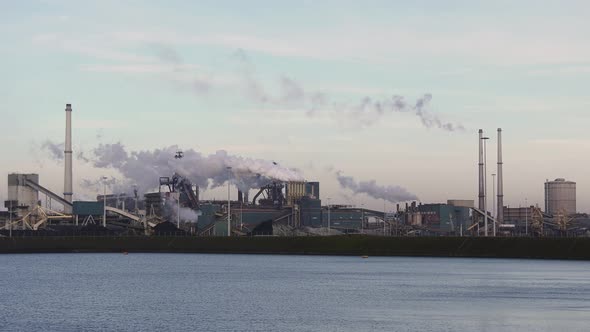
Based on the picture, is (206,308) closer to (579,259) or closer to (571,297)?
(571,297)

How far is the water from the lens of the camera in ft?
224

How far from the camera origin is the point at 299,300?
88875 mm

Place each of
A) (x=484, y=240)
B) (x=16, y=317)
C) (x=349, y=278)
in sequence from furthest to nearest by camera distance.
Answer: (x=484, y=240)
(x=349, y=278)
(x=16, y=317)

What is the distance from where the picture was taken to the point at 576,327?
64.2 meters

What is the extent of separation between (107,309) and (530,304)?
1353 inches

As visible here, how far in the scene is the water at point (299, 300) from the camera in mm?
68375

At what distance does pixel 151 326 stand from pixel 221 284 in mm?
43776

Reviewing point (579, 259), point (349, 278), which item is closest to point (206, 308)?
point (349, 278)

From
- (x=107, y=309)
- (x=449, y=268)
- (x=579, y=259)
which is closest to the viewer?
(x=107, y=309)

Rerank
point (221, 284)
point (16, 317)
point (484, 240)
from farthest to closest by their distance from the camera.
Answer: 1. point (484, 240)
2. point (221, 284)
3. point (16, 317)

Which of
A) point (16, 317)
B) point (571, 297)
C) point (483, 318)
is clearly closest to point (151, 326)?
point (16, 317)

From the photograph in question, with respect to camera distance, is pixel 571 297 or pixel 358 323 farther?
pixel 571 297

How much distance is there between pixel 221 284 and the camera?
111 meters

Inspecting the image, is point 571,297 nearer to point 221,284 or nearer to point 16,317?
point 221,284
